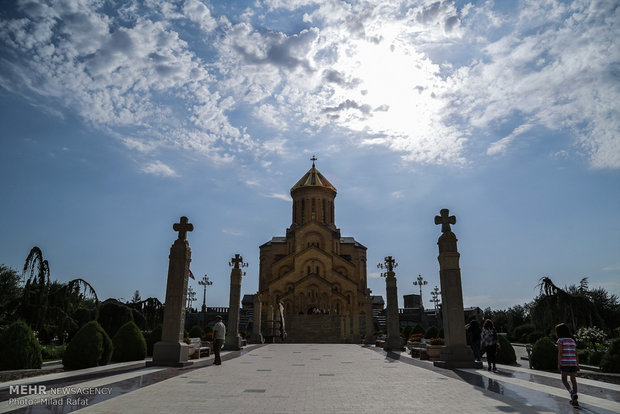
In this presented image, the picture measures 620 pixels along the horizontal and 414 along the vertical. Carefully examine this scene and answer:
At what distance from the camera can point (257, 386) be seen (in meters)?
7.62

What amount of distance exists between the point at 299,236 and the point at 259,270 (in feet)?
28.1

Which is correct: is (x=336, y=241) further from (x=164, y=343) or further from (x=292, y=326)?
(x=164, y=343)

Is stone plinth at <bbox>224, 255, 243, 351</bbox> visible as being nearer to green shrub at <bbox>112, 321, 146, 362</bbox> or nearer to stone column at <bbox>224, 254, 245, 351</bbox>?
stone column at <bbox>224, 254, 245, 351</bbox>

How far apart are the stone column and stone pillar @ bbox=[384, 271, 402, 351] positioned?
7.35 m

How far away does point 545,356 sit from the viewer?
11.6m

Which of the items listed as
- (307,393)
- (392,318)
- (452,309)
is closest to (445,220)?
(452,309)

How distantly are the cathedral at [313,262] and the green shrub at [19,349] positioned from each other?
2908 centimetres

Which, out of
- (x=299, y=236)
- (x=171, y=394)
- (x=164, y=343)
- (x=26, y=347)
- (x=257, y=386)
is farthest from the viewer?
(x=299, y=236)

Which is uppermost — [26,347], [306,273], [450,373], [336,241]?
[336,241]

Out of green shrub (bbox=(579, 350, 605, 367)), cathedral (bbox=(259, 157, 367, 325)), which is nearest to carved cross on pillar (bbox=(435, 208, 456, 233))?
green shrub (bbox=(579, 350, 605, 367))

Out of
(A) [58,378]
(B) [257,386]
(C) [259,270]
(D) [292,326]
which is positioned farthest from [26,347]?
(C) [259,270]

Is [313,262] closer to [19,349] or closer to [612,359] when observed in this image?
[612,359]

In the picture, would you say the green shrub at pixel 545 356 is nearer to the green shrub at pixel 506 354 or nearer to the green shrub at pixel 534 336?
the green shrub at pixel 506 354

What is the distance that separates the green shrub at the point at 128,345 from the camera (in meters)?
13.3
